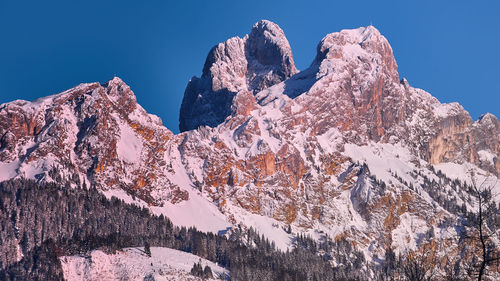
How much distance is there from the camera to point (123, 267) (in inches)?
7111

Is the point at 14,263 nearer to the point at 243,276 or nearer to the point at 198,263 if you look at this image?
the point at 198,263

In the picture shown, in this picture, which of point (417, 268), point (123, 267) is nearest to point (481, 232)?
point (417, 268)

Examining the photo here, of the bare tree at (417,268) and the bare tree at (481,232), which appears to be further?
the bare tree at (417,268)

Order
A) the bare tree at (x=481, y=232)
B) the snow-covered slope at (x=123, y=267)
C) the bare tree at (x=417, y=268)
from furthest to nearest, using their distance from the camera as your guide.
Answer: the snow-covered slope at (x=123, y=267) < the bare tree at (x=417, y=268) < the bare tree at (x=481, y=232)

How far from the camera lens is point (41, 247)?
7677 inches

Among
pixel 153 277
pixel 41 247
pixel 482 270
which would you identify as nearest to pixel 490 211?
pixel 482 270

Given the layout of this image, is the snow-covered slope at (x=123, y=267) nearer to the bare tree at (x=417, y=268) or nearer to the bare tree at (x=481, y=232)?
the bare tree at (x=417, y=268)

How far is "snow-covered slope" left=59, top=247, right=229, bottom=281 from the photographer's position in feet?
577

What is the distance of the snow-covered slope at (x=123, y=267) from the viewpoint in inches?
6924

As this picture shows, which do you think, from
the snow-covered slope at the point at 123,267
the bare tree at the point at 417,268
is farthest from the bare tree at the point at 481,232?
the snow-covered slope at the point at 123,267

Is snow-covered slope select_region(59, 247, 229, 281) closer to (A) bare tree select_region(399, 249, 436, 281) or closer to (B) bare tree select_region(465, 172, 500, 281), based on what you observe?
(A) bare tree select_region(399, 249, 436, 281)

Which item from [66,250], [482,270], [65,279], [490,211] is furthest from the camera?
[66,250]

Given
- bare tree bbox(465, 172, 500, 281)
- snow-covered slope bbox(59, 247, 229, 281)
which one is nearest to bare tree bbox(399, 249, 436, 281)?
bare tree bbox(465, 172, 500, 281)

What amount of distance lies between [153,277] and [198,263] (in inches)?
857
